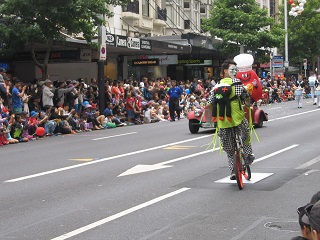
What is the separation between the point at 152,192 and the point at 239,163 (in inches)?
55.7

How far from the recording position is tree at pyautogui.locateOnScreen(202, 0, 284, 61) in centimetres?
5125

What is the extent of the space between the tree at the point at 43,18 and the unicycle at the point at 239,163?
48.9 ft

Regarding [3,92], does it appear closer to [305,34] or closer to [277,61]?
[277,61]

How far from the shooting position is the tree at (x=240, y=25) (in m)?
51.2

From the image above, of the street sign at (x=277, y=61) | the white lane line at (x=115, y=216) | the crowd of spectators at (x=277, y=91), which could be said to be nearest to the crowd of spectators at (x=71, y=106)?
the crowd of spectators at (x=277, y=91)

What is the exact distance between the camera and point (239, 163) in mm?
10023

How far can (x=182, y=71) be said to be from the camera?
52656mm

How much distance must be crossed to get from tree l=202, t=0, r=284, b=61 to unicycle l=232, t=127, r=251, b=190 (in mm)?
40714

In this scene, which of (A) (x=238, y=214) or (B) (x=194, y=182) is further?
(B) (x=194, y=182)

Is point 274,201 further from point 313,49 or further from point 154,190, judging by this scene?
point 313,49

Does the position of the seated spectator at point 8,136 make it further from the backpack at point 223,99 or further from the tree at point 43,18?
the backpack at point 223,99

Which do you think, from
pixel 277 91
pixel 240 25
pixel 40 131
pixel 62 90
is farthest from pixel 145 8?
pixel 40 131

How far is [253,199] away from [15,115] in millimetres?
12931

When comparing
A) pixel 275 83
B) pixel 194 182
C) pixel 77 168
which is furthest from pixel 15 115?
pixel 275 83
